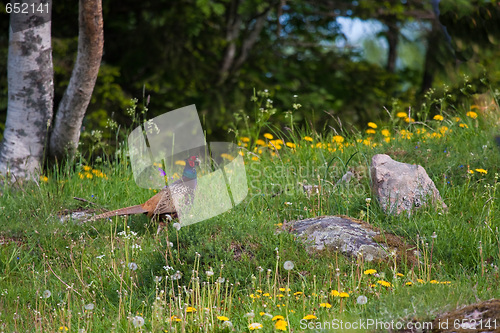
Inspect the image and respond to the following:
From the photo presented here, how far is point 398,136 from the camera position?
5602 millimetres

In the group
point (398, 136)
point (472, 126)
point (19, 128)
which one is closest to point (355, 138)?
point (398, 136)

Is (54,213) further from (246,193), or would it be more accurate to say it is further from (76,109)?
(246,193)

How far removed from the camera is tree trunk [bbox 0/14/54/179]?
544cm

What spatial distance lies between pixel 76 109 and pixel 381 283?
3.82m

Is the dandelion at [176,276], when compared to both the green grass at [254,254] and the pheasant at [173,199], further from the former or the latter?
the pheasant at [173,199]

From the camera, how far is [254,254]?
3625 mm

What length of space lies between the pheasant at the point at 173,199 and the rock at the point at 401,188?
5.05ft

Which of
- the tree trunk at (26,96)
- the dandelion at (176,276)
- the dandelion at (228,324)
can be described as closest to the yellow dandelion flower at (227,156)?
the dandelion at (176,276)

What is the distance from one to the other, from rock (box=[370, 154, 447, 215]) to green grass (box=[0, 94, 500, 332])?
0.10 meters

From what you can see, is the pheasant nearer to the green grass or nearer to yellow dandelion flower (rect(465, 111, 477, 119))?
the green grass

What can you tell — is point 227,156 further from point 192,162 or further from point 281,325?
point 281,325

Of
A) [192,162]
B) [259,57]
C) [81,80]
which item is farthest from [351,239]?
[259,57]

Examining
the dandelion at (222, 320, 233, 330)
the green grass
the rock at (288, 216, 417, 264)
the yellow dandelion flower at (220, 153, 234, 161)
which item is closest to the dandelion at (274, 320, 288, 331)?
the green grass

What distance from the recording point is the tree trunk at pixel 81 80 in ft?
16.5
